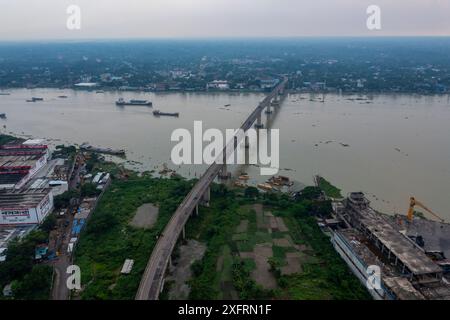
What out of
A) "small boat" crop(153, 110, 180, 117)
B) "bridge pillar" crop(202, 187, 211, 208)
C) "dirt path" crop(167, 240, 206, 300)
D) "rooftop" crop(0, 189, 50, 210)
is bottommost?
"dirt path" crop(167, 240, 206, 300)

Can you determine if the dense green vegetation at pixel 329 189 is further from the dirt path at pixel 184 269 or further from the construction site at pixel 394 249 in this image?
the dirt path at pixel 184 269

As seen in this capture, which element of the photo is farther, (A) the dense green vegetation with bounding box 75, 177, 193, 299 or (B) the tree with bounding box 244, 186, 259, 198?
(B) the tree with bounding box 244, 186, 259, 198

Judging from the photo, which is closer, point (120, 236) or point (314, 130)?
point (120, 236)

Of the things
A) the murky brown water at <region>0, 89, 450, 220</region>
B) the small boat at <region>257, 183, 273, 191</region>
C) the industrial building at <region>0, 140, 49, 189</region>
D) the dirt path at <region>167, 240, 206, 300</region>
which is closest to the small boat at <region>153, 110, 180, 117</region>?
the murky brown water at <region>0, 89, 450, 220</region>

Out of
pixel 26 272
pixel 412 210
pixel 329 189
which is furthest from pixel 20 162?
pixel 412 210

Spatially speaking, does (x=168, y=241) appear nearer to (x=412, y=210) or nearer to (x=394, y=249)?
(x=394, y=249)

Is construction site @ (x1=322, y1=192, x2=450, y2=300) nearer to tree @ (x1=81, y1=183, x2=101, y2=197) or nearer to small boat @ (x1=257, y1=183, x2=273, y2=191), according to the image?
small boat @ (x1=257, y1=183, x2=273, y2=191)

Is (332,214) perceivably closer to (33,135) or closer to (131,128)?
(131,128)
